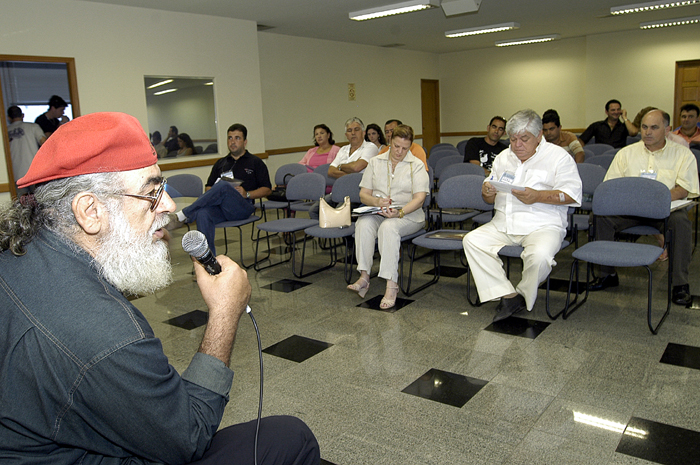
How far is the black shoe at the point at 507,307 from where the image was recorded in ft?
11.9

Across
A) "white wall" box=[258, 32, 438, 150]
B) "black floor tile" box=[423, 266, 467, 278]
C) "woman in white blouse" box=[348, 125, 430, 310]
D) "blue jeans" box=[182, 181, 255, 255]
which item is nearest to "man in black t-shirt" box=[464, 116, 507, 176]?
"black floor tile" box=[423, 266, 467, 278]

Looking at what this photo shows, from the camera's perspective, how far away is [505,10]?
879 centimetres

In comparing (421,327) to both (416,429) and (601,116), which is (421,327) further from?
(601,116)

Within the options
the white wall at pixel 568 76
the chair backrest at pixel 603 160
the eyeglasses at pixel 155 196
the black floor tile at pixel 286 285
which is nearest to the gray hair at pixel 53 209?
the eyeglasses at pixel 155 196

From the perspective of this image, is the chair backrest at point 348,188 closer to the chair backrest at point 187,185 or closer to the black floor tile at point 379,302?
the black floor tile at point 379,302

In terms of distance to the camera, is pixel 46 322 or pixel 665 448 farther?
pixel 665 448

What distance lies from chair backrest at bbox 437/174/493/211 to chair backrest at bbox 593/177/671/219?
3.12 feet

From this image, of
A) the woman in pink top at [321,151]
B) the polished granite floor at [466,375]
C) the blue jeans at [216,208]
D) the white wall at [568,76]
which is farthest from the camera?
the white wall at [568,76]

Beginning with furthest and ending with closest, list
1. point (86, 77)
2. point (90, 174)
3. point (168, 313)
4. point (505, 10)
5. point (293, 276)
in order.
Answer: point (505, 10), point (86, 77), point (293, 276), point (168, 313), point (90, 174)

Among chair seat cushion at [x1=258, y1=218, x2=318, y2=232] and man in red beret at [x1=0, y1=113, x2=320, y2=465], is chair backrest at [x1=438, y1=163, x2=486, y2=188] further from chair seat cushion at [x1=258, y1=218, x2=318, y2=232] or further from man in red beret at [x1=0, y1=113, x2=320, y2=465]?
man in red beret at [x1=0, y1=113, x2=320, y2=465]

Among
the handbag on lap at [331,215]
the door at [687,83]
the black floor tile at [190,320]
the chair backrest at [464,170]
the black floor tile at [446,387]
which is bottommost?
the black floor tile at [446,387]

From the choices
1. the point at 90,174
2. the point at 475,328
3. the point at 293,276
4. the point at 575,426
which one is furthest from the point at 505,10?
the point at 90,174

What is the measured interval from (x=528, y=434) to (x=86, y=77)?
6512 mm

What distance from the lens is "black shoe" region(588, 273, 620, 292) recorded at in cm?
414
